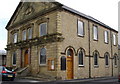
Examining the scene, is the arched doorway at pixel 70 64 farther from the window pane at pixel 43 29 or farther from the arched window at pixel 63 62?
the window pane at pixel 43 29

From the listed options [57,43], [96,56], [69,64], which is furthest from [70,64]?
[96,56]

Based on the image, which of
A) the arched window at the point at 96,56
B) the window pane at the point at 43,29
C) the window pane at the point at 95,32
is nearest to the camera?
the window pane at the point at 43,29

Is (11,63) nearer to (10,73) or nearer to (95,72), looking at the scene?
(10,73)

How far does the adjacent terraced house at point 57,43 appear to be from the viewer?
19.7 meters

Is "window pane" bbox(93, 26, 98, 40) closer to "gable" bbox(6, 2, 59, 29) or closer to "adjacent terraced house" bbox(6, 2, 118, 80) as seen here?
"adjacent terraced house" bbox(6, 2, 118, 80)

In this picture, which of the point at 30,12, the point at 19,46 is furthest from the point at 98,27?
the point at 19,46

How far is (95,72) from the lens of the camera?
2473 centimetres

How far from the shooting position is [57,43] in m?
19.2

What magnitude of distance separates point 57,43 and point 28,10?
8556 millimetres

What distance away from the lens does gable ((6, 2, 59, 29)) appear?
21739 millimetres

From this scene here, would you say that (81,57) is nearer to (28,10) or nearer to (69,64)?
(69,64)

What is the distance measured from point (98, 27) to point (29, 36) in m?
10.3

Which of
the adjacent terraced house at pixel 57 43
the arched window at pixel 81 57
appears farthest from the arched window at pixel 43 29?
the arched window at pixel 81 57

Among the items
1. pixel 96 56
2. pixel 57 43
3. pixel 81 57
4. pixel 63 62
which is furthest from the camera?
pixel 96 56
